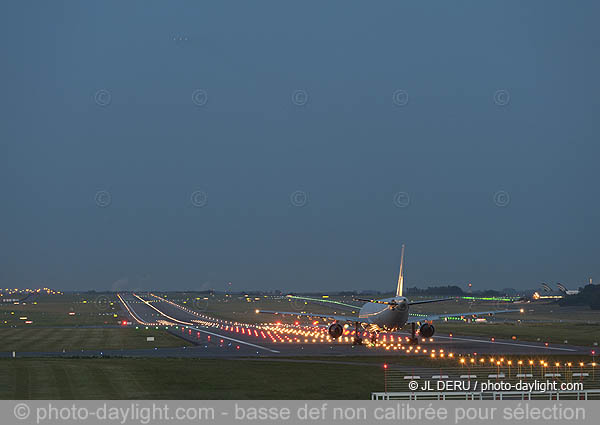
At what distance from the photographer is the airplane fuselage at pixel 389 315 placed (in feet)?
287

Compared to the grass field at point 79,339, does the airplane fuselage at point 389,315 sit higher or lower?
higher

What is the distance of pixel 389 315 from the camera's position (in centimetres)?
8838

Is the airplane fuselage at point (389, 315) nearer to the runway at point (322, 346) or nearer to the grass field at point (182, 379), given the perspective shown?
the runway at point (322, 346)

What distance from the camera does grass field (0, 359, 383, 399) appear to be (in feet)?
156

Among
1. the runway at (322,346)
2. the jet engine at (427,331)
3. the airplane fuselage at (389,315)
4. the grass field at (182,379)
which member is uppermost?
the airplane fuselage at (389,315)

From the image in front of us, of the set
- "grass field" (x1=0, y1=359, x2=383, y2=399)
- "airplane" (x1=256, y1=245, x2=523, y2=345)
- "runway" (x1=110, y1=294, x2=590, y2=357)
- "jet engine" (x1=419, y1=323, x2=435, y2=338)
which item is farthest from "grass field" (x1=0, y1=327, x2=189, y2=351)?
"jet engine" (x1=419, y1=323, x2=435, y2=338)

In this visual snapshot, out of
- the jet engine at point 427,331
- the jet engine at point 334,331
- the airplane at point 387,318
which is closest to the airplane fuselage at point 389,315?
the airplane at point 387,318

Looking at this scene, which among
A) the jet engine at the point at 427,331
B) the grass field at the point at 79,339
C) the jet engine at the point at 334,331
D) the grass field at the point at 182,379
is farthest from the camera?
the grass field at the point at 79,339

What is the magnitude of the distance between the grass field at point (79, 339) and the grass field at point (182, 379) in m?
21.8

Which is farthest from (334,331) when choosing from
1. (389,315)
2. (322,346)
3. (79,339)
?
(79,339)

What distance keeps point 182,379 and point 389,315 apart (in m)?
37.0

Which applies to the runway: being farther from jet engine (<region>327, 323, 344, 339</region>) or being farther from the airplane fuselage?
the airplane fuselage
